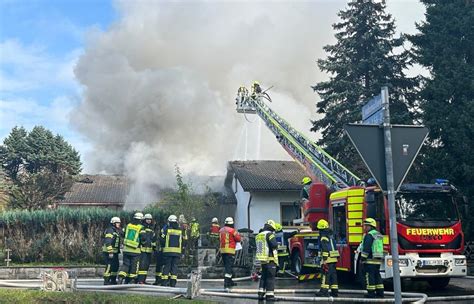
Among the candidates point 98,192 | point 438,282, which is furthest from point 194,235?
point 98,192

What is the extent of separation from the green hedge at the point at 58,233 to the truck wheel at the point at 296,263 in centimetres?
564

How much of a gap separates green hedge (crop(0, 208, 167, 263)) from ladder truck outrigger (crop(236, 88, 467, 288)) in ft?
21.9

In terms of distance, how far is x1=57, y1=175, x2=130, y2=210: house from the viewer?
96.6ft

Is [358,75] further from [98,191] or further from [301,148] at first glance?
[98,191]

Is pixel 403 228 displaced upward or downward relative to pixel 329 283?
upward

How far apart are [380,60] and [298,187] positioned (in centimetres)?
765

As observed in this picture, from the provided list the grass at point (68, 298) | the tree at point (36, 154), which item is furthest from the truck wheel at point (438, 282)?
the tree at point (36, 154)

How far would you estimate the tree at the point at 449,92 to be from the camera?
15.9m

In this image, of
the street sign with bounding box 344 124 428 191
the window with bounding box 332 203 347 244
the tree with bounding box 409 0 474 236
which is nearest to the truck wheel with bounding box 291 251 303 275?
the window with bounding box 332 203 347 244

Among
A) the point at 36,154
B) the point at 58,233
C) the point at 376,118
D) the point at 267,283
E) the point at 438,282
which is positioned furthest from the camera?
the point at 36,154

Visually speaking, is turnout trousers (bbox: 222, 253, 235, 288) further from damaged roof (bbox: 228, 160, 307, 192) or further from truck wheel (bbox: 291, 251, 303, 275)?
damaged roof (bbox: 228, 160, 307, 192)

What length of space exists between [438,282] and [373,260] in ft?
9.08

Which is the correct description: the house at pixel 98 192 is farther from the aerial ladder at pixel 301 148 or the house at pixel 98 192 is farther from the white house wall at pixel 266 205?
the aerial ladder at pixel 301 148

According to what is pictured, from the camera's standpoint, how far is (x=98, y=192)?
31.8 metres
